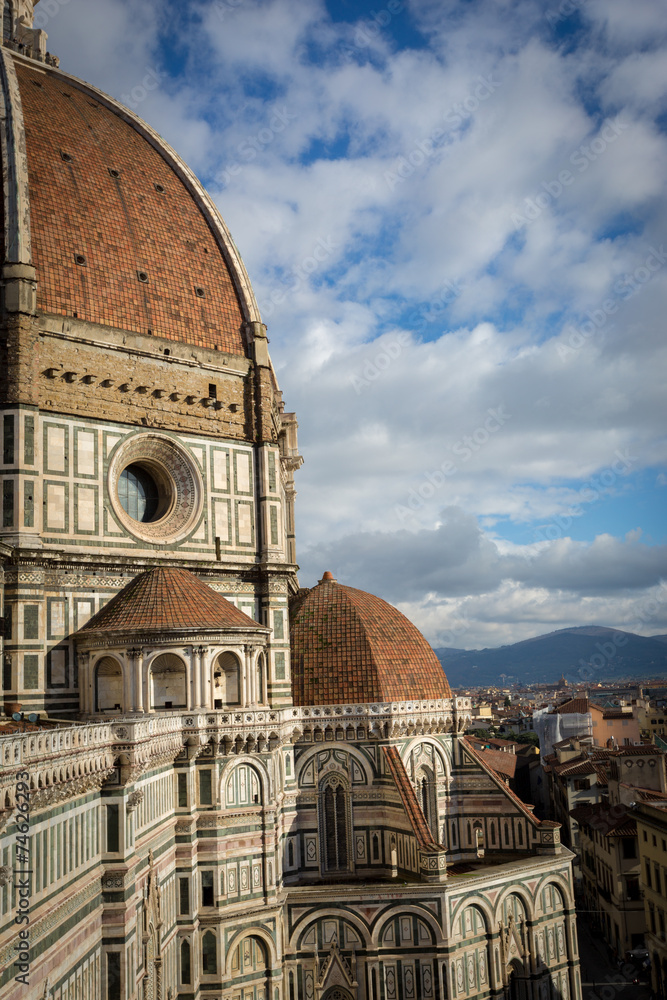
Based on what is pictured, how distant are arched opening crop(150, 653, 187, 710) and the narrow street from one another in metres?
24.8

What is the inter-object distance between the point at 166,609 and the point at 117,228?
14919mm

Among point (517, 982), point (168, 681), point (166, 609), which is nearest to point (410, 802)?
point (517, 982)

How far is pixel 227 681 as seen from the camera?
29203 millimetres

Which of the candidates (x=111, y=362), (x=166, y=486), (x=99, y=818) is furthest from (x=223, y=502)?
(x=99, y=818)

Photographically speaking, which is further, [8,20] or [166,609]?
[8,20]

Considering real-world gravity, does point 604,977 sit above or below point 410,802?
below

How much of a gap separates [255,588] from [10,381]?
450 inches

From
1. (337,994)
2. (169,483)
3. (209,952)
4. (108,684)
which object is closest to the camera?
(209,952)

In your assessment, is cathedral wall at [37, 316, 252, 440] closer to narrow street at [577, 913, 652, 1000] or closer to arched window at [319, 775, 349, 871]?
arched window at [319, 775, 349, 871]

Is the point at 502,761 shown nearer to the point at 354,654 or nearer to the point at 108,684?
the point at 354,654

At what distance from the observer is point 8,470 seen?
90.8 feet

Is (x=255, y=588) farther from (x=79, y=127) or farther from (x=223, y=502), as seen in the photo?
(x=79, y=127)

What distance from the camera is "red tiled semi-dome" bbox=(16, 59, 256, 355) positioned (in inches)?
1233

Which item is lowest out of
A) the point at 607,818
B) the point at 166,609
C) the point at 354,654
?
the point at 607,818
